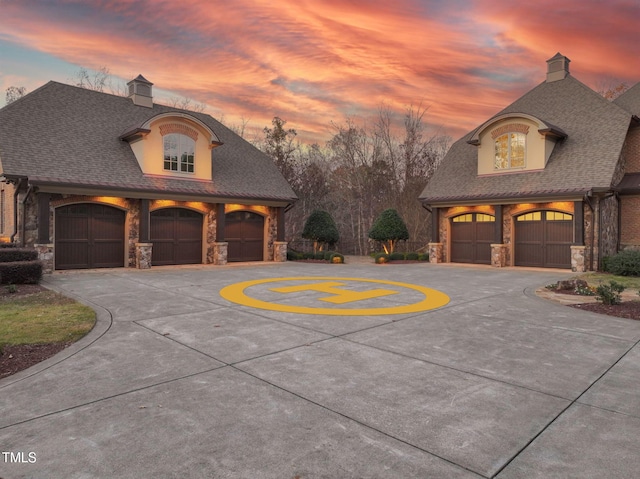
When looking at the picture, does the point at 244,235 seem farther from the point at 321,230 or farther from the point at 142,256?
the point at 142,256

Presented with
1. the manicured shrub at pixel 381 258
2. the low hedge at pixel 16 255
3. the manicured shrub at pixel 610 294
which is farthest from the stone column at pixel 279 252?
the manicured shrub at pixel 610 294

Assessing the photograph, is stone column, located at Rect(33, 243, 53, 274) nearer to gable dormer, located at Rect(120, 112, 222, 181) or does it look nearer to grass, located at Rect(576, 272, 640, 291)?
gable dormer, located at Rect(120, 112, 222, 181)

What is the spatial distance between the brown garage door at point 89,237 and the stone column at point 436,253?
14.9 m

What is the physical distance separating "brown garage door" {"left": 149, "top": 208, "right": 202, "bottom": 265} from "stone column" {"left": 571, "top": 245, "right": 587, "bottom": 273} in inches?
654

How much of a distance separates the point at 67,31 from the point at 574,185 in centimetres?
2079

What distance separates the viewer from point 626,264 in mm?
14930

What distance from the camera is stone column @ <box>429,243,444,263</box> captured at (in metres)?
20.9

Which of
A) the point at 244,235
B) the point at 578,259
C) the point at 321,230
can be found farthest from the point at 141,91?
the point at 578,259

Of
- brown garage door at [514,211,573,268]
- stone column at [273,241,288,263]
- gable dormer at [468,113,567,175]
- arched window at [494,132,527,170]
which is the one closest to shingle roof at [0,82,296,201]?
stone column at [273,241,288,263]

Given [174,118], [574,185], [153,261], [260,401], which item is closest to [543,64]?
[574,185]

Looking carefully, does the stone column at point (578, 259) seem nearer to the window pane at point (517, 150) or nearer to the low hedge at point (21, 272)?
the window pane at point (517, 150)

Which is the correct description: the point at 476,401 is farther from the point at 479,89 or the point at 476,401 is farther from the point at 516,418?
the point at 479,89

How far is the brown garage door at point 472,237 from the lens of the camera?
774 inches

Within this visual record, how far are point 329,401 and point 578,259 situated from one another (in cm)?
1643
